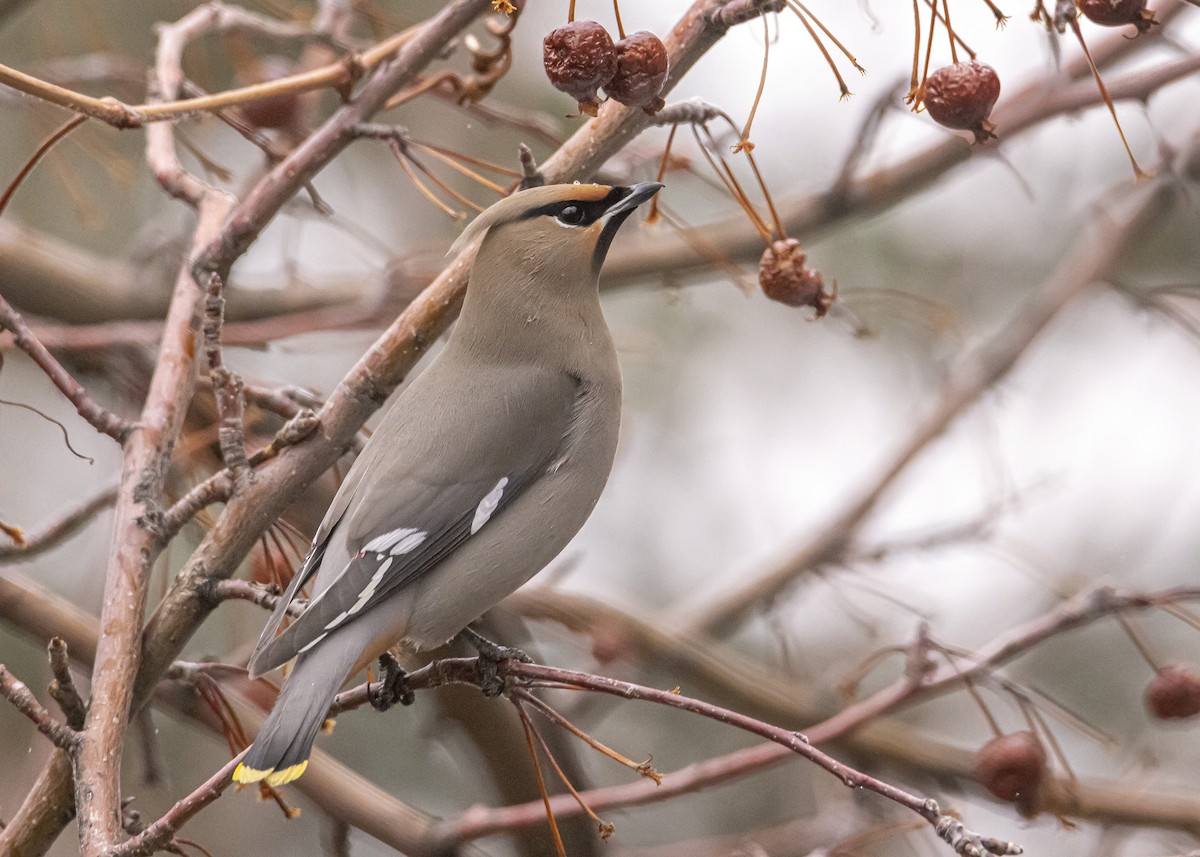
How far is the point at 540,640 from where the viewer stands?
155 inches

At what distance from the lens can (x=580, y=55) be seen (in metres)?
1.98

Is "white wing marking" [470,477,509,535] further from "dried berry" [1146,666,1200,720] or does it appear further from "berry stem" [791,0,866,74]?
"dried berry" [1146,666,1200,720]

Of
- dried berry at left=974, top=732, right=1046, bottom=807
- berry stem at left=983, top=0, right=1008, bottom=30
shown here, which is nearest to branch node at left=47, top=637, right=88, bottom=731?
berry stem at left=983, top=0, right=1008, bottom=30

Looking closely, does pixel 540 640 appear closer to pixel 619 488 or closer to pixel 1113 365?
pixel 619 488

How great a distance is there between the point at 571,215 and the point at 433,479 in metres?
0.59

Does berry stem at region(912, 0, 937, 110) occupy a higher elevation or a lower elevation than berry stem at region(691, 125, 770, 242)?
lower

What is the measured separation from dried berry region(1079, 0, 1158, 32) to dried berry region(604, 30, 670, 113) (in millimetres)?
Answer: 581

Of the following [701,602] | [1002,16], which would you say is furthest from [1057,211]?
[1002,16]

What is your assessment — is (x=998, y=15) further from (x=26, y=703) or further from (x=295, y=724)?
(x=26, y=703)

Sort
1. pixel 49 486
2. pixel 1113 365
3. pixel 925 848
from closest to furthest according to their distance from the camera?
pixel 925 848 → pixel 49 486 → pixel 1113 365

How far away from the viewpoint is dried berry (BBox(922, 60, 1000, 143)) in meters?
2.04

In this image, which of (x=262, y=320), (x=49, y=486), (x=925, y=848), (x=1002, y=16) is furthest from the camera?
(x=49, y=486)

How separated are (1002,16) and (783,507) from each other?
15.9 ft

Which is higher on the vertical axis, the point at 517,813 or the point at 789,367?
the point at 789,367
